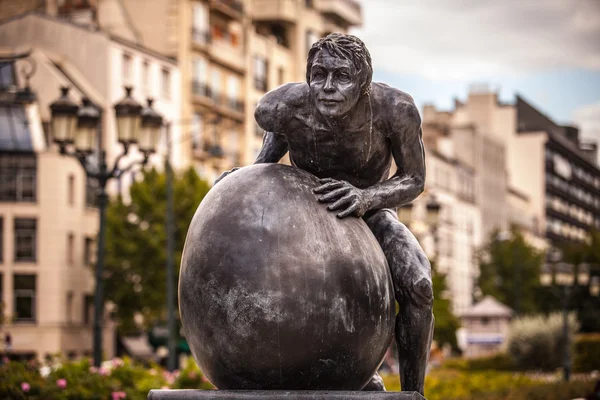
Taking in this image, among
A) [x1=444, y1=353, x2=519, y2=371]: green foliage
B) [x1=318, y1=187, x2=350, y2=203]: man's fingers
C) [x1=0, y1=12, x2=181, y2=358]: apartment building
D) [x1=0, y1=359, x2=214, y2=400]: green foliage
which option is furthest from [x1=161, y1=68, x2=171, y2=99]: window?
[x1=318, y1=187, x2=350, y2=203]: man's fingers

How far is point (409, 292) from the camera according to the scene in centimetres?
666

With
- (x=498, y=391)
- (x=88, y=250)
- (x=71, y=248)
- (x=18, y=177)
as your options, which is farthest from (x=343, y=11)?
(x=498, y=391)

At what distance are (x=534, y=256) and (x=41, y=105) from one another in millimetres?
44702

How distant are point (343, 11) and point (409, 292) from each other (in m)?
77.2

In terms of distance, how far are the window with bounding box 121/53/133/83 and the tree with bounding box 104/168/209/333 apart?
8.98m

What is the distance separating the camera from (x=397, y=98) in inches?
267

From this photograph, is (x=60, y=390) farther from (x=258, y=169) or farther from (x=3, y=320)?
(x=3, y=320)

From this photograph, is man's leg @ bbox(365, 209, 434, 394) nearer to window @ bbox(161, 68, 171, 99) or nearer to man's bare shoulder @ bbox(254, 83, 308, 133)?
man's bare shoulder @ bbox(254, 83, 308, 133)

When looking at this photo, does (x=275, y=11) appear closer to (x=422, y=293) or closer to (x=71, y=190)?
(x=71, y=190)

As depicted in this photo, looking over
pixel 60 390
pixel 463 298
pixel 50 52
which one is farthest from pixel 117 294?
pixel 463 298

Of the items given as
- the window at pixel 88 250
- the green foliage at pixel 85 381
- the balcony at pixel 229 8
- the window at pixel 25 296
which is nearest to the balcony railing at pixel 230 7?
the balcony at pixel 229 8

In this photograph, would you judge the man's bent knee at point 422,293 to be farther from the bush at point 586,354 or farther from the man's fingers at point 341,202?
the bush at point 586,354

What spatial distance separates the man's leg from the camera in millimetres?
6660

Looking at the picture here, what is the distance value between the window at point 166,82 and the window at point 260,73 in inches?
383
